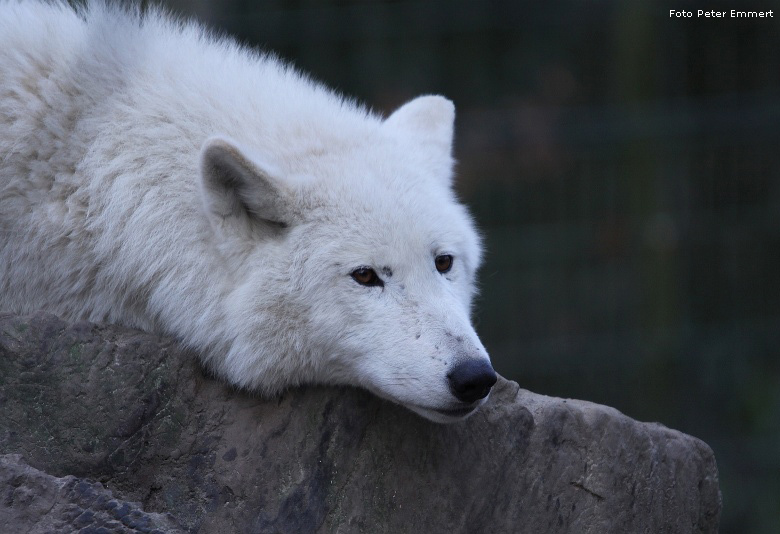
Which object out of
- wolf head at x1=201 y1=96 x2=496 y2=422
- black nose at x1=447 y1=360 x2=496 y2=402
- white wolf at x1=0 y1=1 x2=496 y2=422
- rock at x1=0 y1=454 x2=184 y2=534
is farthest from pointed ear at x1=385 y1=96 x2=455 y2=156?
rock at x1=0 y1=454 x2=184 y2=534

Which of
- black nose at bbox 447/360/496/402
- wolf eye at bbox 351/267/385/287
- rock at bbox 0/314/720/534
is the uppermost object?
wolf eye at bbox 351/267/385/287

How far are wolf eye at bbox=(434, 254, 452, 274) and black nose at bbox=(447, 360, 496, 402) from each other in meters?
0.61

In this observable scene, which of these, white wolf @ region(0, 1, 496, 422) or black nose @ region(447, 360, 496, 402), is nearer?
black nose @ region(447, 360, 496, 402)

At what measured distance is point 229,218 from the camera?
4070 mm

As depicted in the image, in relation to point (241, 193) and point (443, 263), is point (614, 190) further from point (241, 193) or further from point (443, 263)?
point (241, 193)

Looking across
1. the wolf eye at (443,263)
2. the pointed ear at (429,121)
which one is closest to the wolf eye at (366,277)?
the wolf eye at (443,263)

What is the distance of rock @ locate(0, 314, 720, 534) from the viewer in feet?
12.3

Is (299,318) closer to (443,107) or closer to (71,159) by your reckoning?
(71,159)

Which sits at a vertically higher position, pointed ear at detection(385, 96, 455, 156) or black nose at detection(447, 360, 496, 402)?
pointed ear at detection(385, 96, 455, 156)

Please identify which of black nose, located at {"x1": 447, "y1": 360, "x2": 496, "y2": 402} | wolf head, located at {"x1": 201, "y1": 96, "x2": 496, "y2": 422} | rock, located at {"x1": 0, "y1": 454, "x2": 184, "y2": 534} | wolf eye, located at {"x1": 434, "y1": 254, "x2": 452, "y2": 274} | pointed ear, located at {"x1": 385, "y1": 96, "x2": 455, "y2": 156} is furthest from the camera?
pointed ear, located at {"x1": 385, "y1": 96, "x2": 455, "y2": 156}

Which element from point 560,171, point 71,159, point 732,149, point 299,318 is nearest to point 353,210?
point 299,318

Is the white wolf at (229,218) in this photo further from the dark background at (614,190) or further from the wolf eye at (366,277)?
the dark background at (614,190)

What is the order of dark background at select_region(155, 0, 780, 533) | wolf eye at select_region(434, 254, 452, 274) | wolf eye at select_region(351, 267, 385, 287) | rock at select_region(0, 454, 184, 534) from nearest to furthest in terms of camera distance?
rock at select_region(0, 454, 184, 534)
wolf eye at select_region(351, 267, 385, 287)
wolf eye at select_region(434, 254, 452, 274)
dark background at select_region(155, 0, 780, 533)

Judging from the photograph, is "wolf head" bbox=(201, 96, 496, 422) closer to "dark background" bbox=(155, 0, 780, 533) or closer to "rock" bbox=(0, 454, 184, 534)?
"rock" bbox=(0, 454, 184, 534)
